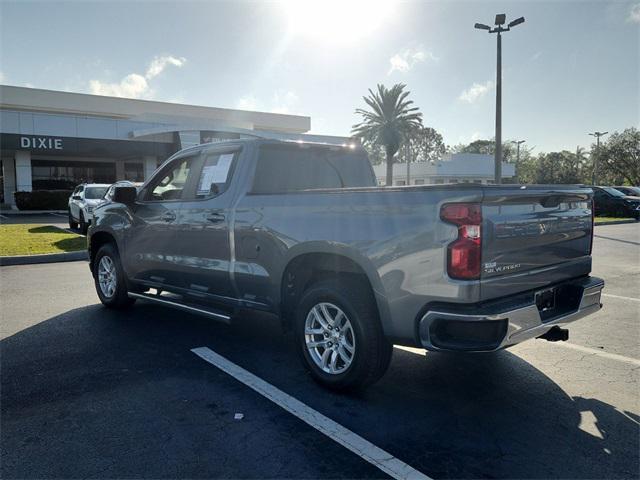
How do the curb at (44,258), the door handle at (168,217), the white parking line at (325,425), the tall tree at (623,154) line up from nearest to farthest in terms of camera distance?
the white parking line at (325,425) < the door handle at (168,217) < the curb at (44,258) < the tall tree at (623,154)

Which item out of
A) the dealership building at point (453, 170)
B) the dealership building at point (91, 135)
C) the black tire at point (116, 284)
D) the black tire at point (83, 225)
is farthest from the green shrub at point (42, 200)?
the dealership building at point (453, 170)

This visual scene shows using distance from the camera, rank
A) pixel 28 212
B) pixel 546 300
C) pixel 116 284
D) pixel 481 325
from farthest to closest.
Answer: pixel 28 212, pixel 116 284, pixel 546 300, pixel 481 325

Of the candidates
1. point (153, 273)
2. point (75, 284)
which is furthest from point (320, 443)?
point (75, 284)

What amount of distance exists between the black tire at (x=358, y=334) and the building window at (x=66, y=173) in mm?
37675

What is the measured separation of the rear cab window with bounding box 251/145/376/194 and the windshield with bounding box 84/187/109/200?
1332 centimetres

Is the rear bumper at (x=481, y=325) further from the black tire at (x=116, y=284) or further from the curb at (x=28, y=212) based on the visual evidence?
the curb at (x=28, y=212)

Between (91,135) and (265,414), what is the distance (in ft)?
100.0

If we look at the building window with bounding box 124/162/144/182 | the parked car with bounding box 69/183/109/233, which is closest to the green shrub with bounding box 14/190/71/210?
the building window with bounding box 124/162/144/182

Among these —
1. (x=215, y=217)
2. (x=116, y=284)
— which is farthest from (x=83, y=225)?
(x=215, y=217)

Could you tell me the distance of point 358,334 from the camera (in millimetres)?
3684

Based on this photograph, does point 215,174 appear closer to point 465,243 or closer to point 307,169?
point 307,169

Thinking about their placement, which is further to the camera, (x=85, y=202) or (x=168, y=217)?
(x=85, y=202)

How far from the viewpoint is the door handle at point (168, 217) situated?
5.34 metres

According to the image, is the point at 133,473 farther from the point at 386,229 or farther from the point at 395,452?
the point at 386,229
